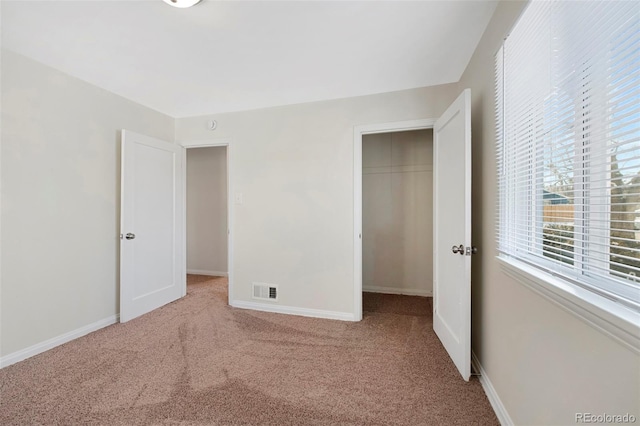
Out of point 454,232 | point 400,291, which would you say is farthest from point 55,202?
point 400,291

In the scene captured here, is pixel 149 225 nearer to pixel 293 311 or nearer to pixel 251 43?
pixel 293 311

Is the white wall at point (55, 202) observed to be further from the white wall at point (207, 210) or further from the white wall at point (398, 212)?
the white wall at point (398, 212)

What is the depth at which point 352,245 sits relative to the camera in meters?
2.88

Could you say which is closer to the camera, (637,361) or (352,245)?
(637,361)

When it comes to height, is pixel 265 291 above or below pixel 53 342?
above

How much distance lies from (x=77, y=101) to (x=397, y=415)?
3586 mm

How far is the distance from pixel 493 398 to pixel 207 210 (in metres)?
4.71

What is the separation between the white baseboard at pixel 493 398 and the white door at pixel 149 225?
3.28 metres

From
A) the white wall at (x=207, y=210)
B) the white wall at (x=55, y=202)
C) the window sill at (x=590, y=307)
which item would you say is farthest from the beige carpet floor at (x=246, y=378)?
the white wall at (x=207, y=210)

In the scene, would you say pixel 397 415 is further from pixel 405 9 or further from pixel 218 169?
pixel 218 169

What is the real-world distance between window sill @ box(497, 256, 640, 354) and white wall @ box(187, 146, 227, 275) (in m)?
4.57

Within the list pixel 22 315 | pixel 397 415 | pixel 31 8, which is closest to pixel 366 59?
pixel 31 8

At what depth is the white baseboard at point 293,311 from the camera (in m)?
2.90

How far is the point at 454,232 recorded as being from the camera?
2.05 metres
